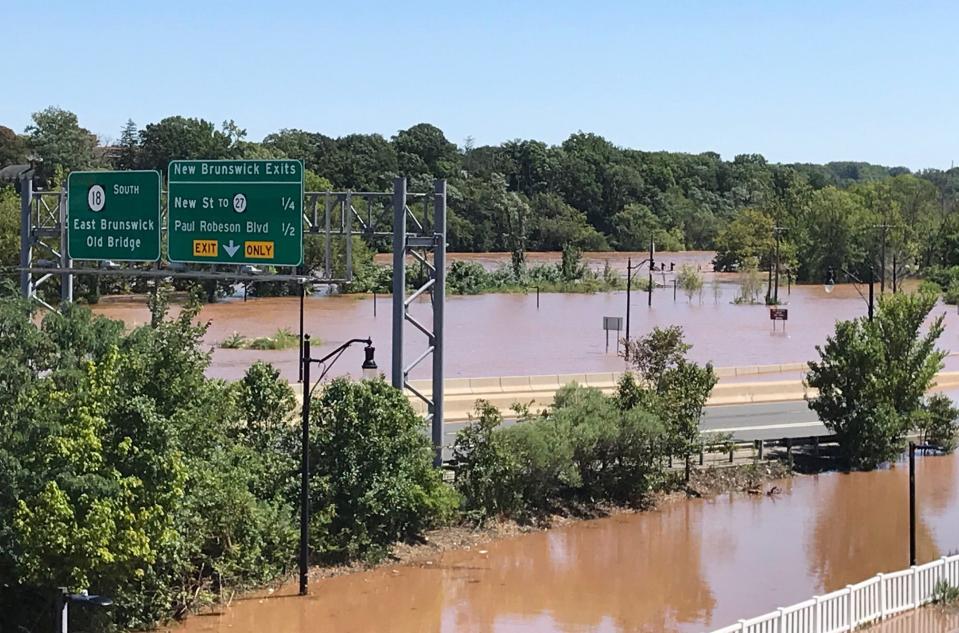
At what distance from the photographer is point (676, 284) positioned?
97.8 metres

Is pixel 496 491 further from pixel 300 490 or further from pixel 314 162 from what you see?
pixel 314 162

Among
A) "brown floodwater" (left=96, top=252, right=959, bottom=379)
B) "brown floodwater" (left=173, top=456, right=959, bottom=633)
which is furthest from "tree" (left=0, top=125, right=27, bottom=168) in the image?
"brown floodwater" (left=173, top=456, right=959, bottom=633)

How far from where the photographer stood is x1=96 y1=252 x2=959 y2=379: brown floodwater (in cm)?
5662

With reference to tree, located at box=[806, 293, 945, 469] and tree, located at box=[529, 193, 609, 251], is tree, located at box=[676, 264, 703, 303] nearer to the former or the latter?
tree, located at box=[529, 193, 609, 251]

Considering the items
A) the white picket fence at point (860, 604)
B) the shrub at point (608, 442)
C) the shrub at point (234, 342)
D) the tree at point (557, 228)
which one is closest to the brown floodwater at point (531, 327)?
the shrub at point (234, 342)

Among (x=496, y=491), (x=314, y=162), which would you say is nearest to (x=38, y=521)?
(x=496, y=491)

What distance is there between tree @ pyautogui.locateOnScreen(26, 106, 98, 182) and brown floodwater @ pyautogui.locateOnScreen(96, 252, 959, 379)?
27408mm

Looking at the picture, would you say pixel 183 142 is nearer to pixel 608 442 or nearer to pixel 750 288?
pixel 750 288

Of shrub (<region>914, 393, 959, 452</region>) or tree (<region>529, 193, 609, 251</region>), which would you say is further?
tree (<region>529, 193, 609, 251</region>)

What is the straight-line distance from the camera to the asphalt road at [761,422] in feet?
125

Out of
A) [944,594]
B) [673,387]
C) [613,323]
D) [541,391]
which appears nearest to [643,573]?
[944,594]

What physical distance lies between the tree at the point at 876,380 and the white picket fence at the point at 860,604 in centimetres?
1462

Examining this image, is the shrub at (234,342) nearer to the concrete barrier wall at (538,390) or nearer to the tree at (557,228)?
the concrete barrier wall at (538,390)

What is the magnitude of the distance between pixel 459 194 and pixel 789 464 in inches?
3422
